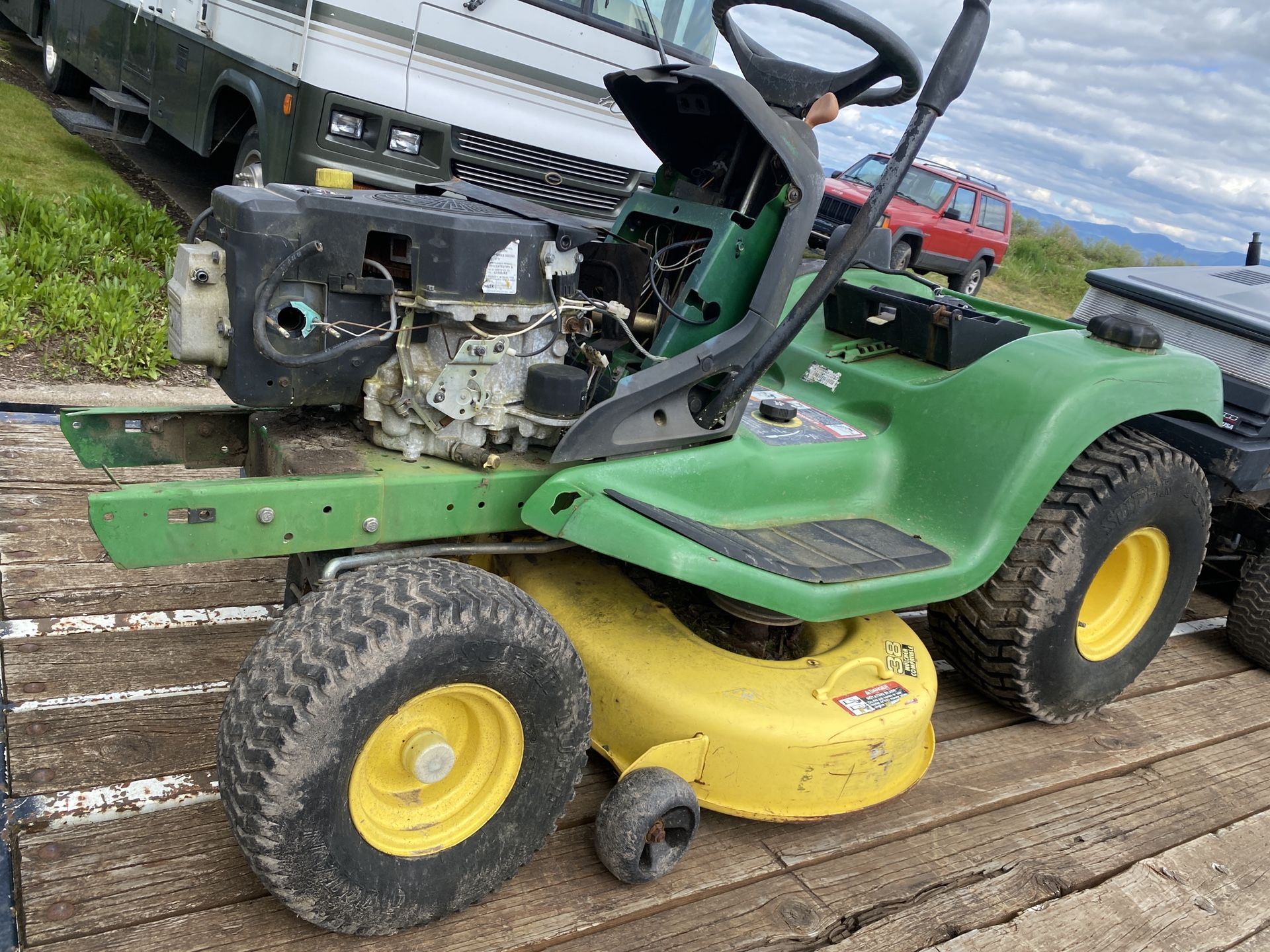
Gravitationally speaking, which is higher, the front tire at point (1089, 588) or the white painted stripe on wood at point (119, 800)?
the front tire at point (1089, 588)

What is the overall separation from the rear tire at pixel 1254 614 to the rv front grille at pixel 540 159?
3.74 metres

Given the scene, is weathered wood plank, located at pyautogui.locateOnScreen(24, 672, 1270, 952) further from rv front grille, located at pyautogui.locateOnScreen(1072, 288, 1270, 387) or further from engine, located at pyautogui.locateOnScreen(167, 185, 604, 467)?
rv front grille, located at pyautogui.locateOnScreen(1072, 288, 1270, 387)

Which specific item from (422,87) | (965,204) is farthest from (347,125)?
(965,204)

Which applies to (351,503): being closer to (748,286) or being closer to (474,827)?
(474,827)

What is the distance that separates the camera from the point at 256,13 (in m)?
5.34

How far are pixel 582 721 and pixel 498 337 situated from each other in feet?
2.81

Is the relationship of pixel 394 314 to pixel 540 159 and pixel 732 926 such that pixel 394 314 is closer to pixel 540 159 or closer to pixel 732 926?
pixel 732 926


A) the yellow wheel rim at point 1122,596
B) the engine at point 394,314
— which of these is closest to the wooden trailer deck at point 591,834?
the yellow wheel rim at point 1122,596

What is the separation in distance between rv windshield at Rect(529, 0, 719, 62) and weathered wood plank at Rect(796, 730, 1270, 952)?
4.40 meters

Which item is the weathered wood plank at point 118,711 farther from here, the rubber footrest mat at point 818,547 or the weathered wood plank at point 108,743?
the rubber footrest mat at point 818,547

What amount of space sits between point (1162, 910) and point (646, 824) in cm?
138

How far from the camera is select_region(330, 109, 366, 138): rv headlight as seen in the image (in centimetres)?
488

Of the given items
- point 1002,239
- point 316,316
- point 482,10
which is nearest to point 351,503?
point 316,316

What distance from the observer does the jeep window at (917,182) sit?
1359 centimetres
